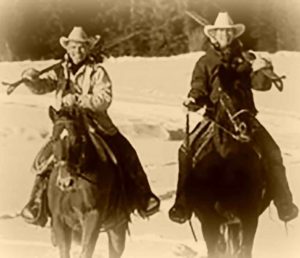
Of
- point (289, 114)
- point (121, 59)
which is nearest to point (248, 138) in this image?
point (289, 114)

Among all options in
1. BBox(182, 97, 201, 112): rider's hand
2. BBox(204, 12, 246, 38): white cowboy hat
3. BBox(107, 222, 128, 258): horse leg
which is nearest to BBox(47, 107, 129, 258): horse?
BBox(107, 222, 128, 258): horse leg

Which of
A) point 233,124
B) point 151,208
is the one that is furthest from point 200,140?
point 151,208

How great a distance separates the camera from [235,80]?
7.07 feet

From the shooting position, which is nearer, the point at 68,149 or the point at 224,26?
the point at 68,149

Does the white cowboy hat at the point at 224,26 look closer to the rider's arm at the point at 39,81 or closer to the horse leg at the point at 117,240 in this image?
the rider's arm at the point at 39,81

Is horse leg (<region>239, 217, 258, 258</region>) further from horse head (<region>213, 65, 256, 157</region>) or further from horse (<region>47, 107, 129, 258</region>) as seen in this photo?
horse (<region>47, 107, 129, 258</region>)

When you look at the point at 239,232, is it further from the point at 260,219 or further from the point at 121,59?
the point at 121,59

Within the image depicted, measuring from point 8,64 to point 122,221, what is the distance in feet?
1.43

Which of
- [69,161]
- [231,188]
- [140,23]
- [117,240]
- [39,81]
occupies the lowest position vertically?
[117,240]

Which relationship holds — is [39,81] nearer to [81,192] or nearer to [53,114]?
[53,114]

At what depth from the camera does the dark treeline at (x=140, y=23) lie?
2.19 meters

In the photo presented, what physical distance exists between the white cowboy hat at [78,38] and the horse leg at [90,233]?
0.38m

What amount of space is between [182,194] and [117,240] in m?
0.18

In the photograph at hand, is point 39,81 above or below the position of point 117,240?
above
